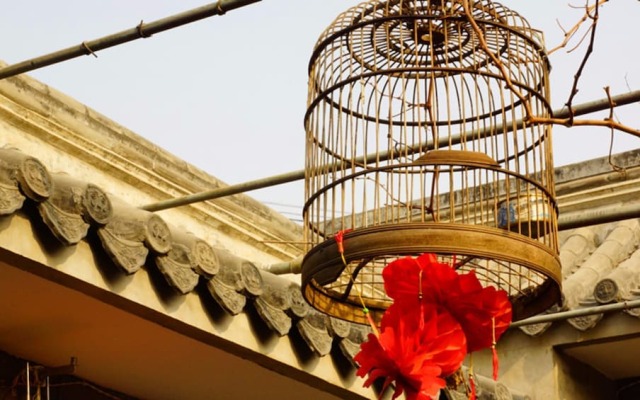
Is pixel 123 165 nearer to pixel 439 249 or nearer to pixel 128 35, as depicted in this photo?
pixel 128 35

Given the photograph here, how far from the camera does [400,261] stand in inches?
114

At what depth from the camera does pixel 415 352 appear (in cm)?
278

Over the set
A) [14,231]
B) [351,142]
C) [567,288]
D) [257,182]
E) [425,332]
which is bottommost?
[425,332]

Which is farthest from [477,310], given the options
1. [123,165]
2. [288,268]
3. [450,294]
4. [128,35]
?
[123,165]

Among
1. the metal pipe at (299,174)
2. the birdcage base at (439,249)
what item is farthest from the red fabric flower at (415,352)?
the metal pipe at (299,174)

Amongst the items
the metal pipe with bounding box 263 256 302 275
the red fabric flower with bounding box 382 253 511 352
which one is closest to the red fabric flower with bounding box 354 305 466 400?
the red fabric flower with bounding box 382 253 511 352

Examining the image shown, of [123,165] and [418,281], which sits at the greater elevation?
[123,165]

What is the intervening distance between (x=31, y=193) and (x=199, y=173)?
3647 mm

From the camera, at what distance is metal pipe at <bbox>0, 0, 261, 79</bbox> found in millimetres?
4023

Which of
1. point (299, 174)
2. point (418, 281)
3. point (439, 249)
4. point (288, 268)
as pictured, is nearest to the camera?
point (418, 281)

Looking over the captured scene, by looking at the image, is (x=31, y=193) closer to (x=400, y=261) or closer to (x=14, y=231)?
(x=14, y=231)

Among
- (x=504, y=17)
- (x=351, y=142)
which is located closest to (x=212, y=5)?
(x=351, y=142)

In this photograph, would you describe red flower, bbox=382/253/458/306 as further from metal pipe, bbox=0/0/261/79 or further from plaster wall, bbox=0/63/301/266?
plaster wall, bbox=0/63/301/266

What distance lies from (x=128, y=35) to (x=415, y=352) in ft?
6.34
